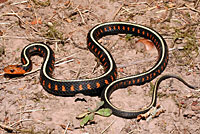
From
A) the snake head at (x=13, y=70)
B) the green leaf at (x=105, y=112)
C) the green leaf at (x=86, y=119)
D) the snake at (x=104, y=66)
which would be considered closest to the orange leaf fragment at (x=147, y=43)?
the snake at (x=104, y=66)

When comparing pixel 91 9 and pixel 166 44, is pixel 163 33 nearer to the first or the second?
pixel 166 44

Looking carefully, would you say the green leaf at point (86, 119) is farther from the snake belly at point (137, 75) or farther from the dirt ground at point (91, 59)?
the snake belly at point (137, 75)

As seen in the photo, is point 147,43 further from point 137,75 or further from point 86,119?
point 86,119

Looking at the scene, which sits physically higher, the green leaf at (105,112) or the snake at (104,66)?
the snake at (104,66)

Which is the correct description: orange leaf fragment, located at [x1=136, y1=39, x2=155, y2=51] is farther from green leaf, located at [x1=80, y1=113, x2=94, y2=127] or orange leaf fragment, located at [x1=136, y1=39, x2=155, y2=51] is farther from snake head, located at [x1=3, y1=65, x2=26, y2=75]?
snake head, located at [x1=3, y1=65, x2=26, y2=75]

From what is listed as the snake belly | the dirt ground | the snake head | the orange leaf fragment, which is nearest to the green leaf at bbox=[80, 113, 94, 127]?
the dirt ground

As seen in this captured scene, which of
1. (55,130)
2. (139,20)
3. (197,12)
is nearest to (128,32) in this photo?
(139,20)

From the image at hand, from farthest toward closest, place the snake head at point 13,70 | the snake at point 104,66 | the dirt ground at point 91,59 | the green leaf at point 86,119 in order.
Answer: the snake head at point 13,70
the snake at point 104,66
the dirt ground at point 91,59
the green leaf at point 86,119
